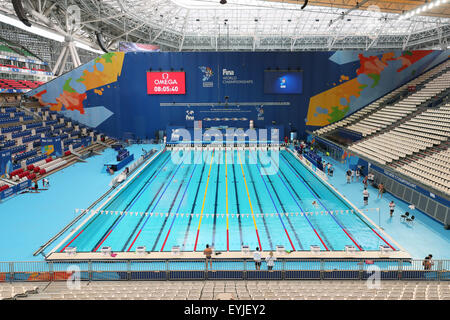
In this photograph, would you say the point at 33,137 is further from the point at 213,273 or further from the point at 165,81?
the point at 213,273

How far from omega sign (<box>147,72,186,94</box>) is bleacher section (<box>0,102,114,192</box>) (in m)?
7.22

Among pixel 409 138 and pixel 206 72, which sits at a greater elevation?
pixel 206 72

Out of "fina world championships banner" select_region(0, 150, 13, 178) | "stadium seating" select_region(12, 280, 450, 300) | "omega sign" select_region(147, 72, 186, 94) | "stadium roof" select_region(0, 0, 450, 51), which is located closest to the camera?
"stadium seating" select_region(12, 280, 450, 300)

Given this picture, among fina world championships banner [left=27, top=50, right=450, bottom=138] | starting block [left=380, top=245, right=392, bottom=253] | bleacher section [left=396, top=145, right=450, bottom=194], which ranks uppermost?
fina world championships banner [left=27, top=50, right=450, bottom=138]

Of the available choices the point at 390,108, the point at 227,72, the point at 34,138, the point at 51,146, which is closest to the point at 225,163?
the point at 227,72

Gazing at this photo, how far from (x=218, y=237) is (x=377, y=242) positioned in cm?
592

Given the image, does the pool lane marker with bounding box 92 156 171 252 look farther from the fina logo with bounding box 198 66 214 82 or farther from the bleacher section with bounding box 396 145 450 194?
the bleacher section with bounding box 396 145 450 194

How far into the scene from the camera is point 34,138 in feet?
79.5

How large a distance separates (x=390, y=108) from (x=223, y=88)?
16012 mm

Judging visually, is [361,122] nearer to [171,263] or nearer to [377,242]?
[377,242]

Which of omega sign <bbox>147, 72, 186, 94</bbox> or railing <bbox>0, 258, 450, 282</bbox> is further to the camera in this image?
omega sign <bbox>147, 72, 186, 94</bbox>

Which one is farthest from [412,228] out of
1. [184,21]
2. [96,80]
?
[184,21]

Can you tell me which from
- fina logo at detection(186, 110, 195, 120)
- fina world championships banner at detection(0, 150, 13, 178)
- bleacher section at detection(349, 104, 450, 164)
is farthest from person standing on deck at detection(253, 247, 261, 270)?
fina logo at detection(186, 110, 195, 120)

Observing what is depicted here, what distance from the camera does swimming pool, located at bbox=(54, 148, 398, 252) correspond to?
38.5 feet
